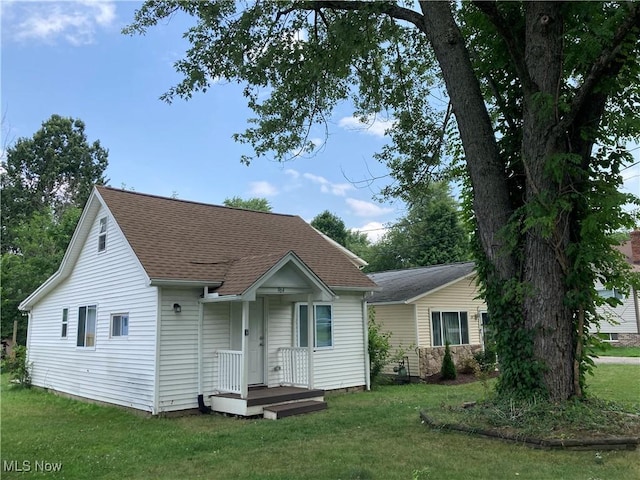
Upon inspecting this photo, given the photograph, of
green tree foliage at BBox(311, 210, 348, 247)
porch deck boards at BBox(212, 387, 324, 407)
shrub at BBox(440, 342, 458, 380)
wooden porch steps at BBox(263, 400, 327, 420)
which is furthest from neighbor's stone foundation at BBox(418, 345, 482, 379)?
green tree foliage at BBox(311, 210, 348, 247)

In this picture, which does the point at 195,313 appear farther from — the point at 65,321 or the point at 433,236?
the point at 433,236

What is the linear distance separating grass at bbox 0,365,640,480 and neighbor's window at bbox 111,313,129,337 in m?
1.71

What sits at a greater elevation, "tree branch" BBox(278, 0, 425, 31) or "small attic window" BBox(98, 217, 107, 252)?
"tree branch" BBox(278, 0, 425, 31)

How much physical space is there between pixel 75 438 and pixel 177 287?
331 centimetres

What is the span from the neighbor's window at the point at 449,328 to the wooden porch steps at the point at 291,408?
684 centimetres

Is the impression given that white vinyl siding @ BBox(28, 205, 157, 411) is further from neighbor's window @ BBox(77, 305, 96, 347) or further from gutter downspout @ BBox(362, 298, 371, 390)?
gutter downspout @ BBox(362, 298, 371, 390)

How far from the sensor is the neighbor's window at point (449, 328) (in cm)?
1586

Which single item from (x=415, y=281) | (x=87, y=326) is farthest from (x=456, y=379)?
(x=87, y=326)

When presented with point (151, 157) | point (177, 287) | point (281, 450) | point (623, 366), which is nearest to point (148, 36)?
point (177, 287)

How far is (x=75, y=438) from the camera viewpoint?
7.89 m

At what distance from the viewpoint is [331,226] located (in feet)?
137

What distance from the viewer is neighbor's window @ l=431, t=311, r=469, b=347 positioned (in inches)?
624

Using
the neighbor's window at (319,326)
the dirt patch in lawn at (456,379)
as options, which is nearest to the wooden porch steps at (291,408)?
the neighbor's window at (319,326)

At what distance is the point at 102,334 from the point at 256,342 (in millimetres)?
3918
